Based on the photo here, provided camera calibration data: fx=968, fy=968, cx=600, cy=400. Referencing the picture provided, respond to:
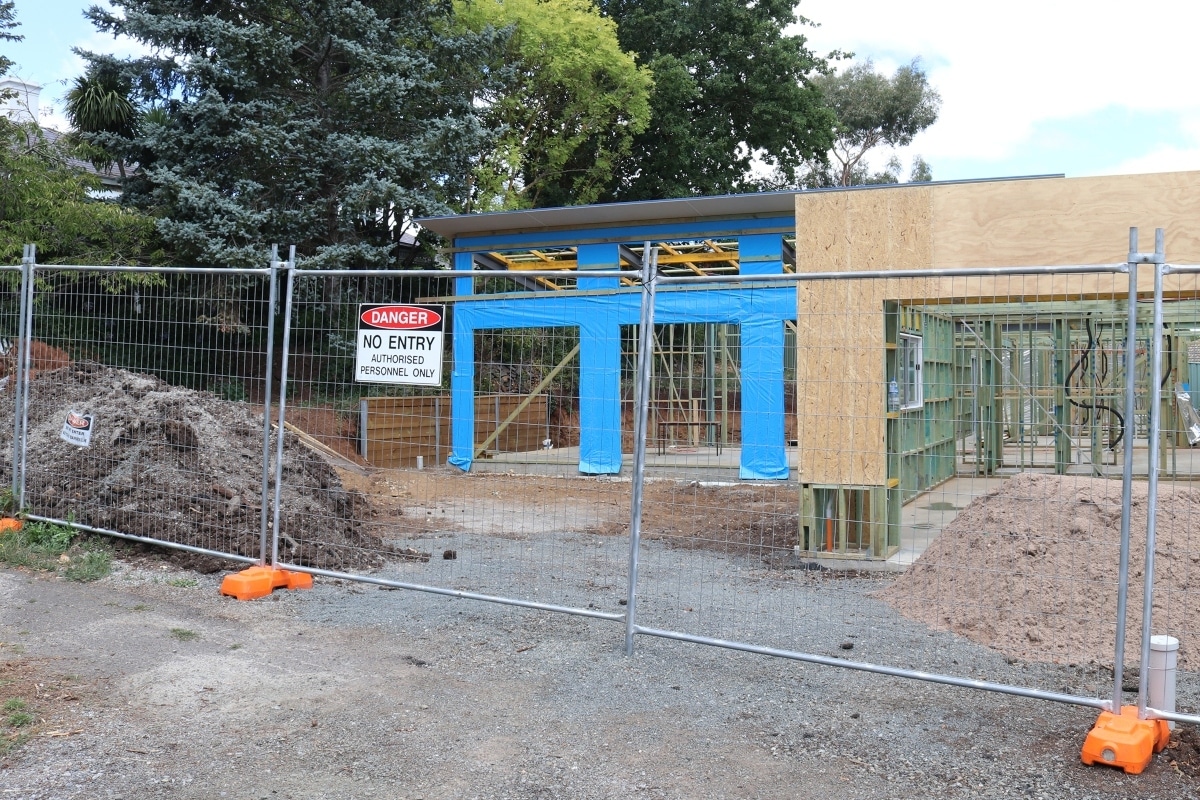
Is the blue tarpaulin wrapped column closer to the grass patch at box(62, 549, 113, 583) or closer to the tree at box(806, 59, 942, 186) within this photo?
the grass patch at box(62, 549, 113, 583)

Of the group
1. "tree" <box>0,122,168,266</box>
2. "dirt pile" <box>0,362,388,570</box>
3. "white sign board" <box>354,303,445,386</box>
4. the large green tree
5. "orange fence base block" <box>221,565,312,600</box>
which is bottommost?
"orange fence base block" <box>221,565,312,600</box>

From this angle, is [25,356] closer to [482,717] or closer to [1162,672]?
[482,717]

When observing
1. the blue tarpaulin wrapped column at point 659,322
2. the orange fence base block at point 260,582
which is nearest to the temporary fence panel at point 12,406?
the orange fence base block at point 260,582

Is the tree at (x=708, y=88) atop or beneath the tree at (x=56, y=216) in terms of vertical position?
atop

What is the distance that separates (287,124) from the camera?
2122 cm

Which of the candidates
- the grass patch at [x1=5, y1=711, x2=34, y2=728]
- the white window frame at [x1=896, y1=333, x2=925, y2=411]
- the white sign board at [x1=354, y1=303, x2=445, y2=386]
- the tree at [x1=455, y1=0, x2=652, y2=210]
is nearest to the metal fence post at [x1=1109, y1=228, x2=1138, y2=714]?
the white sign board at [x1=354, y1=303, x2=445, y2=386]

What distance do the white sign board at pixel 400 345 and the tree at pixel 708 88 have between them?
24.6 meters

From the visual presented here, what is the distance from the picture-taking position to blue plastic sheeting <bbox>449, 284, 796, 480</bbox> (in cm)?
1431

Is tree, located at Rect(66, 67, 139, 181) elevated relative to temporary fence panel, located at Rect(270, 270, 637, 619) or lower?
elevated

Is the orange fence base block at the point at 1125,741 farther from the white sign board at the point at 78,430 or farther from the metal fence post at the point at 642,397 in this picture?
the white sign board at the point at 78,430

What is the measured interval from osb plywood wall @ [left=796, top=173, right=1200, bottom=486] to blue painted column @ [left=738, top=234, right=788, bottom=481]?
16.3ft

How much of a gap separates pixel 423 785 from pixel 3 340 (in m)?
8.39

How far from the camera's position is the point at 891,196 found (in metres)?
8.52

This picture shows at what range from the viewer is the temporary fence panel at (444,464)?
Answer: 684 cm
